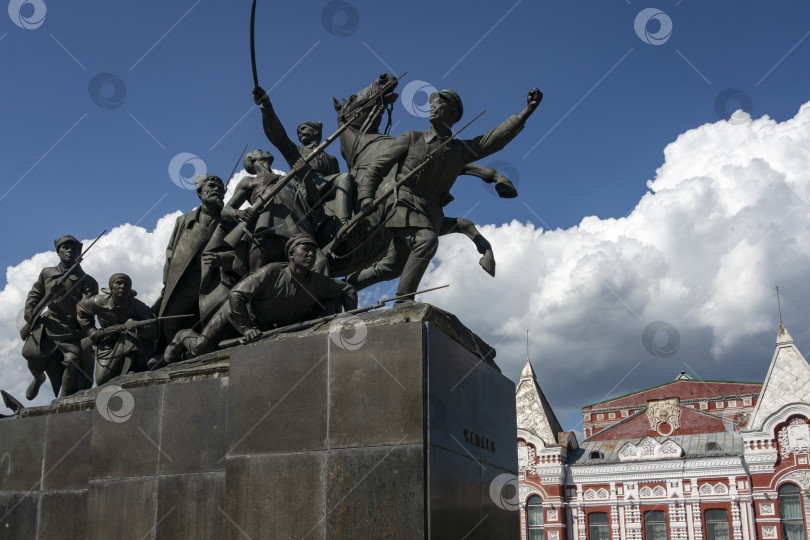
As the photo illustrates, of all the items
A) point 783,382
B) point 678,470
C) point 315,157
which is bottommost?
point 678,470

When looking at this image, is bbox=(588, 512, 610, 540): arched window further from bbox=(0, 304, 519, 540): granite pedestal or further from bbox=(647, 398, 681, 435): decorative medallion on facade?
bbox=(0, 304, 519, 540): granite pedestal

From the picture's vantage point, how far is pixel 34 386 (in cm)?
1091

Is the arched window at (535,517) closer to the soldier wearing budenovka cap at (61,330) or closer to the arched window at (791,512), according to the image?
the arched window at (791,512)

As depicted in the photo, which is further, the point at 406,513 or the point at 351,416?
the point at 351,416

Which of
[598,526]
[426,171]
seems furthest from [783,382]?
[426,171]

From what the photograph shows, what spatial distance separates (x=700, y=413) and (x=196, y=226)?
40.1 meters

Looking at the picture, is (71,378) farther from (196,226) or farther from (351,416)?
(351,416)

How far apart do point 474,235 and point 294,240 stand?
97.8 inches

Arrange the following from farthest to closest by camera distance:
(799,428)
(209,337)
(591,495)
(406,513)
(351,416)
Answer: (591,495) → (799,428) → (209,337) → (351,416) → (406,513)

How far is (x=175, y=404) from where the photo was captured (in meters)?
7.15

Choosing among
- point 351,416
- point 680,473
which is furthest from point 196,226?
point 680,473

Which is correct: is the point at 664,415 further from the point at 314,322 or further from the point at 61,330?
the point at 314,322

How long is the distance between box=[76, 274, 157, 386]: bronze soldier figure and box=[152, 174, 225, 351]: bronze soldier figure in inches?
8.8

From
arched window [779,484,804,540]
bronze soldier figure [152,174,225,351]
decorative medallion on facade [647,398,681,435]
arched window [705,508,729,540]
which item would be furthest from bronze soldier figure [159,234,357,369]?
decorative medallion on facade [647,398,681,435]
